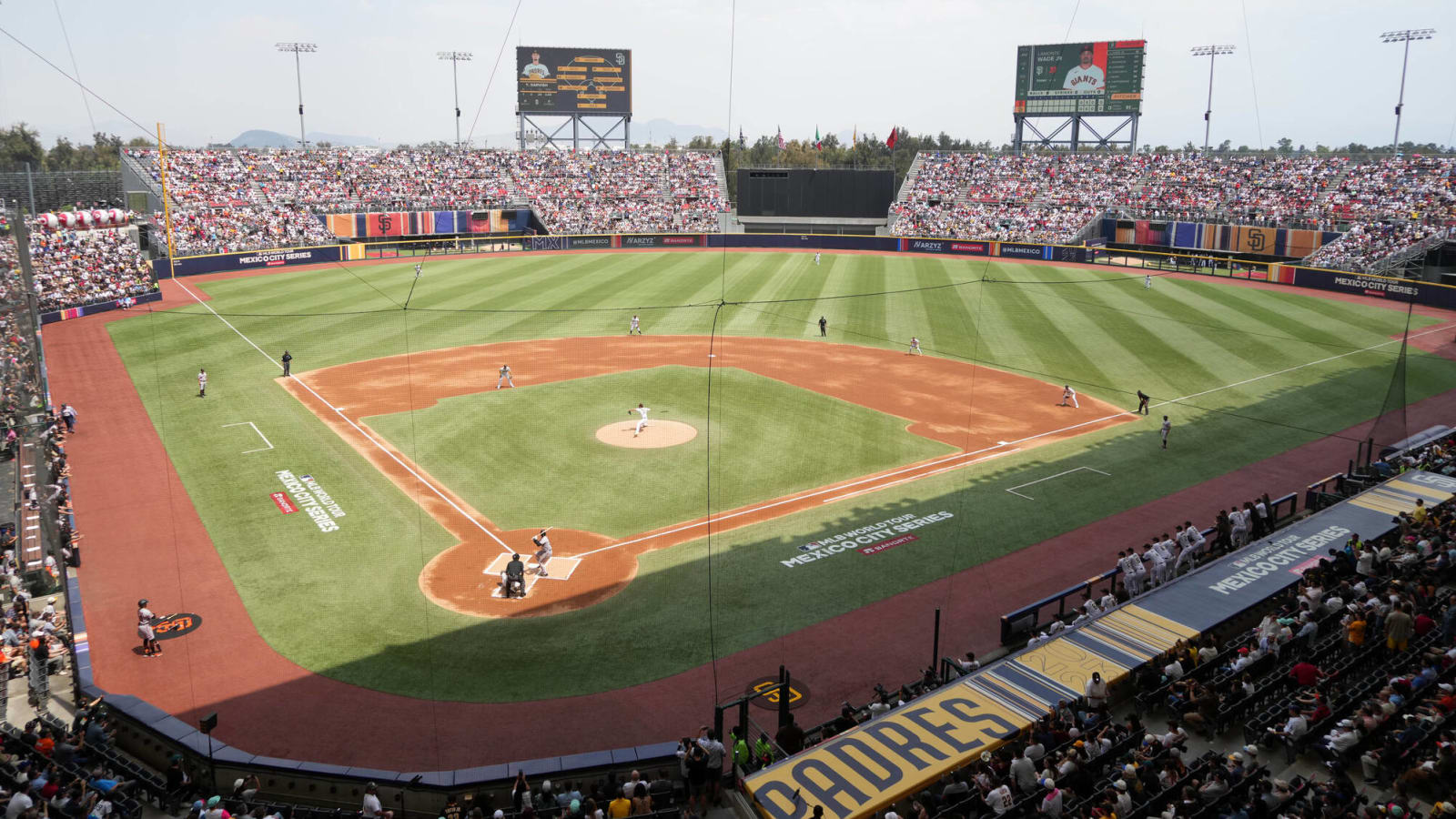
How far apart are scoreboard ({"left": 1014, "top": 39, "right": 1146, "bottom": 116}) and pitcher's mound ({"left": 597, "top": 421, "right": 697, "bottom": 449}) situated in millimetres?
65516

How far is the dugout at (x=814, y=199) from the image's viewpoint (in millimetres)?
79062

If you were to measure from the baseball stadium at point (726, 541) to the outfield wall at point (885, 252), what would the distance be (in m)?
0.46

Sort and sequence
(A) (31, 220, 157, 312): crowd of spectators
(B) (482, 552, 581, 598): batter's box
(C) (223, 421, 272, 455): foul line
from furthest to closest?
(A) (31, 220, 157, 312): crowd of spectators
(C) (223, 421, 272, 455): foul line
(B) (482, 552, 581, 598): batter's box

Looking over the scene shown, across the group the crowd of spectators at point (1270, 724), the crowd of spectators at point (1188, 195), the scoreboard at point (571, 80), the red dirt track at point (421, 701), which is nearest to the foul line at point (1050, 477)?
the red dirt track at point (421, 701)

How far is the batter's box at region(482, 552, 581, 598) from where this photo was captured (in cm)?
1850

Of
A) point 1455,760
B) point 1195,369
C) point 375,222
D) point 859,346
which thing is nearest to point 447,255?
point 375,222

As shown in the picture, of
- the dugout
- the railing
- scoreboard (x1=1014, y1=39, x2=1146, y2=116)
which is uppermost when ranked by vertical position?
scoreboard (x1=1014, y1=39, x2=1146, y2=116)

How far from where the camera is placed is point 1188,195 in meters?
68.4

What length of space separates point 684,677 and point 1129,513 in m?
12.4

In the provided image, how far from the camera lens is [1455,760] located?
31.8 feet

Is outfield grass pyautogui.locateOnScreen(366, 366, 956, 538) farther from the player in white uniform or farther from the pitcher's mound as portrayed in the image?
the player in white uniform

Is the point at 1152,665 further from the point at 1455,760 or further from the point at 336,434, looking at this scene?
the point at 336,434

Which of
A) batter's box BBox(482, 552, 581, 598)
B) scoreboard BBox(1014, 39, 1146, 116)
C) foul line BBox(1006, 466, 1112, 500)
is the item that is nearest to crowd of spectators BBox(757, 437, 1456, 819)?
foul line BBox(1006, 466, 1112, 500)

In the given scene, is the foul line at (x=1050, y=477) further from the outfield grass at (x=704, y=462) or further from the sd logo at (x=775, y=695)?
the sd logo at (x=775, y=695)
